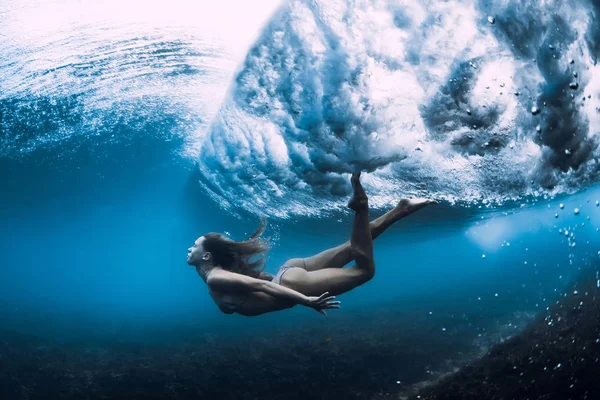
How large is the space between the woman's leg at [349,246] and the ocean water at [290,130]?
3.31 metres

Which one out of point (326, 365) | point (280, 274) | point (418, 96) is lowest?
point (326, 365)

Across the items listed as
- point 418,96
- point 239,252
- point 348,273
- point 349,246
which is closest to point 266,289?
point 348,273

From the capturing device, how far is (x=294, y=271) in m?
5.36

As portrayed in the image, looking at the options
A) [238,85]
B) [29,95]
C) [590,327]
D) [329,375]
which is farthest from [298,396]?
[29,95]

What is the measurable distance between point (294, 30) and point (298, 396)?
10493 millimetres

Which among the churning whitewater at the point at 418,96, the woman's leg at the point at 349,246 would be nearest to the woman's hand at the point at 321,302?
the woman's leg at the point at 349,246

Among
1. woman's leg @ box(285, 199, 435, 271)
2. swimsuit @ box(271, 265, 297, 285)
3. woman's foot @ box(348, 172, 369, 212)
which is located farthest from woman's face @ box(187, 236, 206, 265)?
woman's foot @ box(348, 172, 369, 212)

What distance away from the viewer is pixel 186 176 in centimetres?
2089

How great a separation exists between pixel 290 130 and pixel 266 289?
23.7 ft

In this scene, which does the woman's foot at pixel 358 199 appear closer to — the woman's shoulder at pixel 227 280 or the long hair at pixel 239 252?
the woman's shoulder at pixel 227 280

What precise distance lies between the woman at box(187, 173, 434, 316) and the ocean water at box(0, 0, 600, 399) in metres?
3.61

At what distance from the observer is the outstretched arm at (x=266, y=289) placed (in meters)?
4.39

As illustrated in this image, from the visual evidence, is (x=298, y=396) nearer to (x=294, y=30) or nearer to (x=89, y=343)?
(x=294, y=30)

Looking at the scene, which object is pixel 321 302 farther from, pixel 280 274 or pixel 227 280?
pixel 227 280
